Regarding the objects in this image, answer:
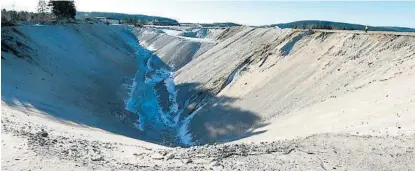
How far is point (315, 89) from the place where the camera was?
2992 centimetres

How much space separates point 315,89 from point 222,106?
26.1 ft

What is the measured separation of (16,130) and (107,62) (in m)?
42.8

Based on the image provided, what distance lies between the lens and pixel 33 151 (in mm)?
14133

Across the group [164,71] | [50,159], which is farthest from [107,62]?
[50,159]

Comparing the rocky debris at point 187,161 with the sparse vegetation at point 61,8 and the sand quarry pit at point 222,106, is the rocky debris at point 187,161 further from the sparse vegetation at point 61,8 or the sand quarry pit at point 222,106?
the sparse vegetation at point 61,8

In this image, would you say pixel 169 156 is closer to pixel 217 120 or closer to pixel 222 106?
pixel 217 120

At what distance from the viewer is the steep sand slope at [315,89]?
2123cm

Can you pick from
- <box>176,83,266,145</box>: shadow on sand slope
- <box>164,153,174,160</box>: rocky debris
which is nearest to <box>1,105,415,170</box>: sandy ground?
<box>164,153,174,160</box>: rocky debris

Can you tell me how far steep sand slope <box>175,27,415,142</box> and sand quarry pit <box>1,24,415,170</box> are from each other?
0.36ft

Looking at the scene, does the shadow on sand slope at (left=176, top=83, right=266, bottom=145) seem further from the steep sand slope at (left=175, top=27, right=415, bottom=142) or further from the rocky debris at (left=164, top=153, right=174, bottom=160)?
the rocky debris at (left=164, top=153, right=174, bottom=160)

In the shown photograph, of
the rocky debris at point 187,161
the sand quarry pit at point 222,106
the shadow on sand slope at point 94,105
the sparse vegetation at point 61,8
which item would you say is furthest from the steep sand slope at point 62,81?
the sparse vegetation at point 61,8

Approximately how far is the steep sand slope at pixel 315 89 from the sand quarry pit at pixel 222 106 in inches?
4.4

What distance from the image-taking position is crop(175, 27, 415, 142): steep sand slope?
69.7 feet

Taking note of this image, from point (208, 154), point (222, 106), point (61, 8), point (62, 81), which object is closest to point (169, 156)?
point (208, 154)
